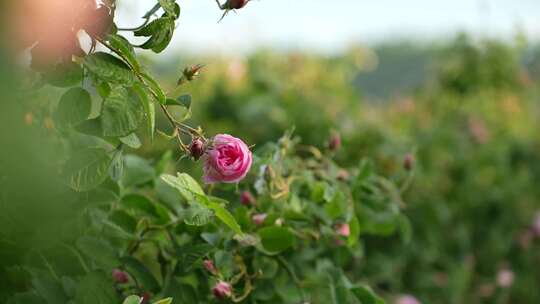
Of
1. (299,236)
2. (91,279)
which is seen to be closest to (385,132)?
(299,236)

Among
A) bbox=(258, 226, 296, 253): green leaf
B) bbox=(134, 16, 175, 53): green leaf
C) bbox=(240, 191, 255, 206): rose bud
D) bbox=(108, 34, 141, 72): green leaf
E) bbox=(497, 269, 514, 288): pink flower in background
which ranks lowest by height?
bbox=(497, 269, 514, 288): pink flower in background

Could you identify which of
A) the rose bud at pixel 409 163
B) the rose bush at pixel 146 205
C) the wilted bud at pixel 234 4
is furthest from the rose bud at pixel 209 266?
the rose bud at pixel 409 163

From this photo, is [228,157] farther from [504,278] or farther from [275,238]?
[504,278]

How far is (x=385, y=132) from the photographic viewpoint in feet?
13.8

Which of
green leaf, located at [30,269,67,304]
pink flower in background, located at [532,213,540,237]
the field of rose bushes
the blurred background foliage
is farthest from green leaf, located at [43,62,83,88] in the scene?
pink flower in background, located at [532,213,540,237]

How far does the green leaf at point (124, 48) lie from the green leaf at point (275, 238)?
552 millimetres

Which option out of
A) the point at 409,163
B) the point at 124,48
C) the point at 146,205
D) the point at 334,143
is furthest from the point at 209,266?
the point at 409,163

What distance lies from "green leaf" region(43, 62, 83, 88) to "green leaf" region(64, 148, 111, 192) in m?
0.13

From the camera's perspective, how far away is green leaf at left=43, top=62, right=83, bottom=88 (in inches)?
66.2

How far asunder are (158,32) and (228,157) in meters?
0.25

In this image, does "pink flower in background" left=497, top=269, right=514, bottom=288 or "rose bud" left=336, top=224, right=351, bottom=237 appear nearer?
"rose bud" left=336, top=224, right=351, bottom=237

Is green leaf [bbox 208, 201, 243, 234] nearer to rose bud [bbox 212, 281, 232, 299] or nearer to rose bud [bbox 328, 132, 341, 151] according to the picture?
rose bud [bbox 212, 281, 232, 299]

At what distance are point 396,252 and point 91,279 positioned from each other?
2328 millimetres

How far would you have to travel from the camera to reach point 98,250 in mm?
1915
